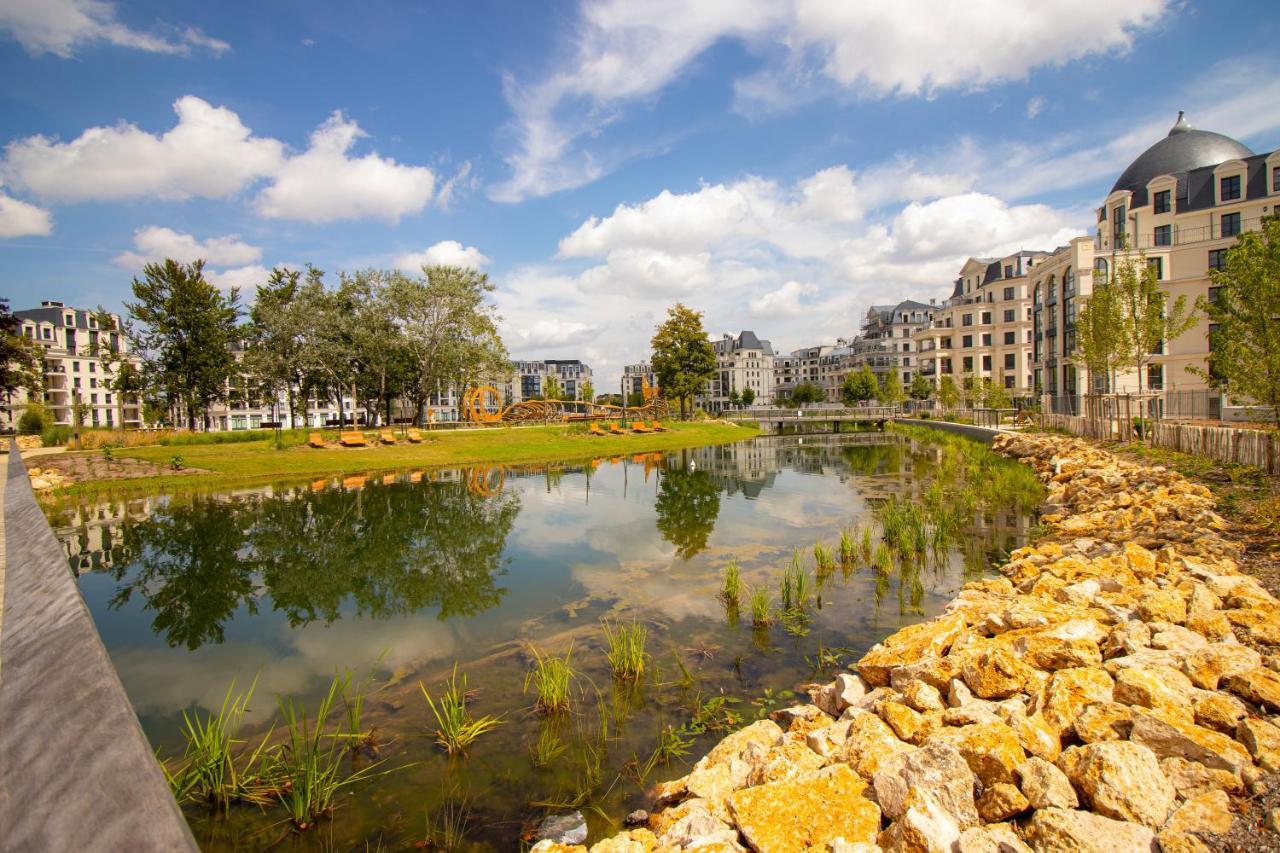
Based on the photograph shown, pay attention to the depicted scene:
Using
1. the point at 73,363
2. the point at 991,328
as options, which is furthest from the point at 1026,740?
the point at 73,363

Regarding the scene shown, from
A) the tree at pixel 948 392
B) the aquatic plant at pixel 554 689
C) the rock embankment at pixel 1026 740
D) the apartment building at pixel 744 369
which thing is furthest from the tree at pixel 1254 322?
the apartment building at pixel 744 369

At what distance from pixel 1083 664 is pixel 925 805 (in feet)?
9.96

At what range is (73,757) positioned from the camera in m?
2.43

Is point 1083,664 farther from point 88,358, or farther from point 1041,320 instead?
point 88,358

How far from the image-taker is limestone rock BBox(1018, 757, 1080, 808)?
3908mm

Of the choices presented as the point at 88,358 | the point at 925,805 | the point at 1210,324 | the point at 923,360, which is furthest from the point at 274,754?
the point at 88,358

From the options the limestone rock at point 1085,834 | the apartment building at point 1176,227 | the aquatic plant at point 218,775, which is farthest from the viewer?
the apartment building at point 1176,227

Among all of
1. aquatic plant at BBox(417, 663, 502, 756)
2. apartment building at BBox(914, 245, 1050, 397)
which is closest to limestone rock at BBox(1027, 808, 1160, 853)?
aquatic plant at BBox(417, 663, 502, 756)

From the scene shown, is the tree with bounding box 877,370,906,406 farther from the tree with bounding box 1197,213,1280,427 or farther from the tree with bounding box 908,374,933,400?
the tree with bounding box 1197,213,1280,427

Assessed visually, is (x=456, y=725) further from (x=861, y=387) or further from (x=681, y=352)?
(x=861, y=387)

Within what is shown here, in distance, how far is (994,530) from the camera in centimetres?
1570

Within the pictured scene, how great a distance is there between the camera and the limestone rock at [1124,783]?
12.2 ft

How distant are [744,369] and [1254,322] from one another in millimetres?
151285

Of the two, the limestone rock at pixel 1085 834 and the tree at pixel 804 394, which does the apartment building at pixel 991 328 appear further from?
the limestone rock at pixel 1085 834
